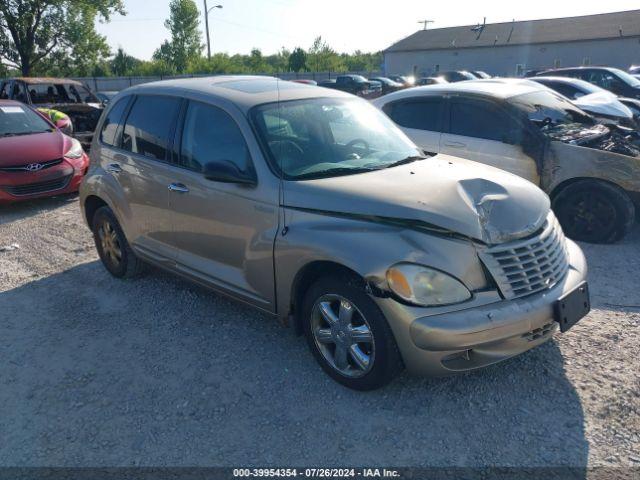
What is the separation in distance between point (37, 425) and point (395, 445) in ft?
6.68

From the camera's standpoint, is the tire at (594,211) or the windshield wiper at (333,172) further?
the tire at (594,211)

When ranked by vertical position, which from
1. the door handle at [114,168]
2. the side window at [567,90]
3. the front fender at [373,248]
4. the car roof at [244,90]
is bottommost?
the front fender at [373,248]

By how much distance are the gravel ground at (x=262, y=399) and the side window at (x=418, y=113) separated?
2.95 metres

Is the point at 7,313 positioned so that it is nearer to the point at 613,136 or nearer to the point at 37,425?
the point at 37,425

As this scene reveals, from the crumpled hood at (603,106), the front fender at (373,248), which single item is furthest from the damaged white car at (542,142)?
the front fender at (373,248)

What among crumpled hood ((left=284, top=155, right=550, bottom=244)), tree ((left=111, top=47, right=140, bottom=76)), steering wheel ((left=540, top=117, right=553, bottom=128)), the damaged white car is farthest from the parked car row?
tree ((left=111, top=47, right=140, bottom=76))

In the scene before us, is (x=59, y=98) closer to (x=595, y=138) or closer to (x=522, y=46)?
(x=595, y=138)

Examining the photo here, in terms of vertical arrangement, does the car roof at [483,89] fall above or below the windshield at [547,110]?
above

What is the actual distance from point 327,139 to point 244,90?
772 millimetres

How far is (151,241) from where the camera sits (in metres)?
4.43

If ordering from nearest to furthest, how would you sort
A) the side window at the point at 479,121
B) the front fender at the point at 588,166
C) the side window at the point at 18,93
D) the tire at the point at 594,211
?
the front fender at the point at 588,166 → the tire at the point at 594,211 → the side window at the point at 479,121 → the side window at the point at 18,93

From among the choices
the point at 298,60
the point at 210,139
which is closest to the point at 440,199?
the point at 210,139

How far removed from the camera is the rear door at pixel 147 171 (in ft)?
13.6

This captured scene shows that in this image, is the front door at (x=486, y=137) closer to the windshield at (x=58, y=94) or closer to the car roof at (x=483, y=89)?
the car roof at (x=483, y=89)
